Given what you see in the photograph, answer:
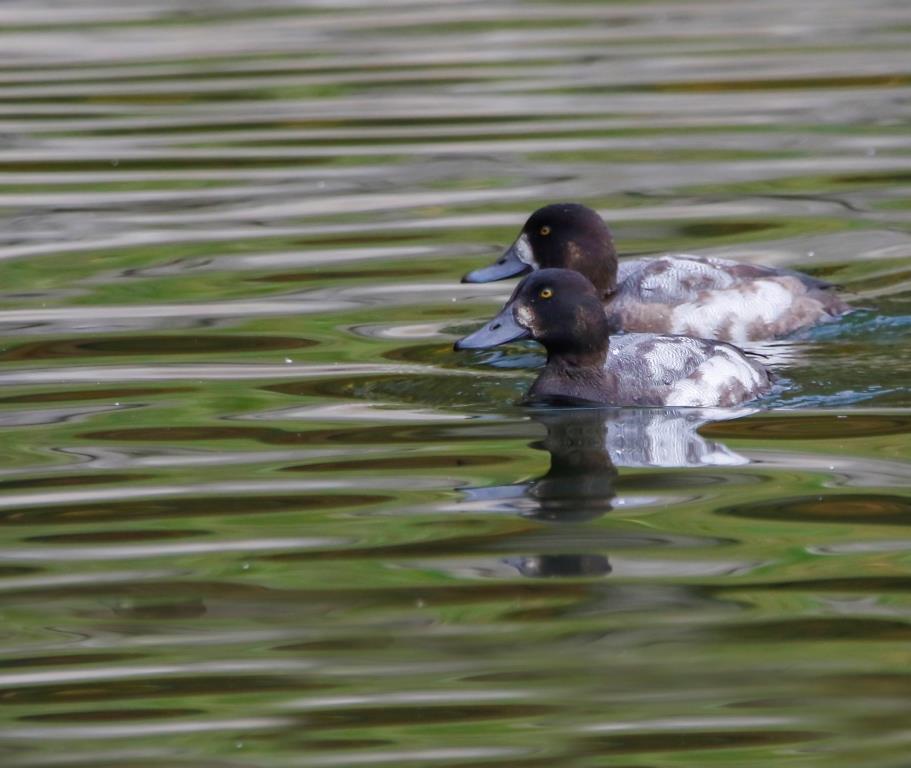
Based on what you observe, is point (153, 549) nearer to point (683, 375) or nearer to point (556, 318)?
point (556, 318)

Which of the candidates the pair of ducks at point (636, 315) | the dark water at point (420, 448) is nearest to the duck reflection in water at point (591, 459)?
the dark water at point (420, 448)

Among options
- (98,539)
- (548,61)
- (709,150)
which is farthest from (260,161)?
(98,539)

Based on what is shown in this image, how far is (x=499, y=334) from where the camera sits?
8.07m

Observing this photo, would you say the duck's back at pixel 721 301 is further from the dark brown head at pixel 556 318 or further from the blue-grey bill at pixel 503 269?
the dark brown head at pixel 556 318

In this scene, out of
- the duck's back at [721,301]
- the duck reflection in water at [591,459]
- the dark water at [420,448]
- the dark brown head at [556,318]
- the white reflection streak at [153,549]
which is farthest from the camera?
the duck's back at [721,301]

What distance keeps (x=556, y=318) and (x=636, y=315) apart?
154cm

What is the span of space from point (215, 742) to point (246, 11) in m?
15.7

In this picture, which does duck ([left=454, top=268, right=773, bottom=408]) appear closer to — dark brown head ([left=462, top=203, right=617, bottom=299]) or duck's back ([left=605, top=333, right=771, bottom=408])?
duck's back ([left=605, top=333, right=771, bottom=408])

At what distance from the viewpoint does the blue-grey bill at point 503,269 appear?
9.51 meters

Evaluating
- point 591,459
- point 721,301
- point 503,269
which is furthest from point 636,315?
point 591,459

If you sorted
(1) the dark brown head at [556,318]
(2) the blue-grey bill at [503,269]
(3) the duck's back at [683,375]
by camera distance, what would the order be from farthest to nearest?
(2) the blue-grey bill at [503,269] < (1) the dark brown head at [556,318] < (3) the duck's back at [683,375]

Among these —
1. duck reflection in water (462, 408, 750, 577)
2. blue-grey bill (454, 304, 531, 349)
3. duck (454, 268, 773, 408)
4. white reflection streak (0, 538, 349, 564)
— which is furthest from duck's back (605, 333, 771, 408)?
white reflection streak (0, 538, 349, 564)

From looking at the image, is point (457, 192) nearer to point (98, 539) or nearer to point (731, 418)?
point (731, 418)

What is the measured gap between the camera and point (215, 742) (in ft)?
14.7
